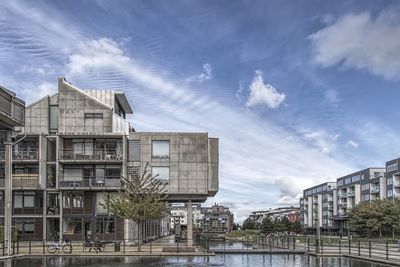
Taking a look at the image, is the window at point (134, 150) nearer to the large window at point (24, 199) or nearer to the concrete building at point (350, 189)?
the large window at point (24, 199)

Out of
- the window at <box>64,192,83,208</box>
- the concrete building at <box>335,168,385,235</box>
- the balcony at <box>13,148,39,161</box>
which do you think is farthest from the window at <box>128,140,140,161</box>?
the concrete building at <box>335,168,385,235</box>

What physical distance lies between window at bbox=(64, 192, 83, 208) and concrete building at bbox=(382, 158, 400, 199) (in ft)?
271

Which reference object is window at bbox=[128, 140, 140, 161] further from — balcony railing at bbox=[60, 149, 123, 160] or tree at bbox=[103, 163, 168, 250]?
tree at bbox=[103, 163, 168, 250]

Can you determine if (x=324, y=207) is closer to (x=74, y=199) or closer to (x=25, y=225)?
(x=74, y=199)

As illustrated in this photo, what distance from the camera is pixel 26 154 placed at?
63656mm

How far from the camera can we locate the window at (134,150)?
6397 cm

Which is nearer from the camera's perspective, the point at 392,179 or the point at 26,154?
the point at 26,154

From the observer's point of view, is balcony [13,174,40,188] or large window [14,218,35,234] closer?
balcony [13,174,40,188]

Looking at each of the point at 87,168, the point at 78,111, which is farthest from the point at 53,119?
the point at 87,168

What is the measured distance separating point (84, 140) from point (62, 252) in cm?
2185

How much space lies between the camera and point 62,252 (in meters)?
44.5

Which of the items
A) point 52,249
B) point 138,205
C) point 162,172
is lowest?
point 52,249

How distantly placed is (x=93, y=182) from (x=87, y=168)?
1.98 metres

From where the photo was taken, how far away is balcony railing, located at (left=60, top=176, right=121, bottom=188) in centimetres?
6300
